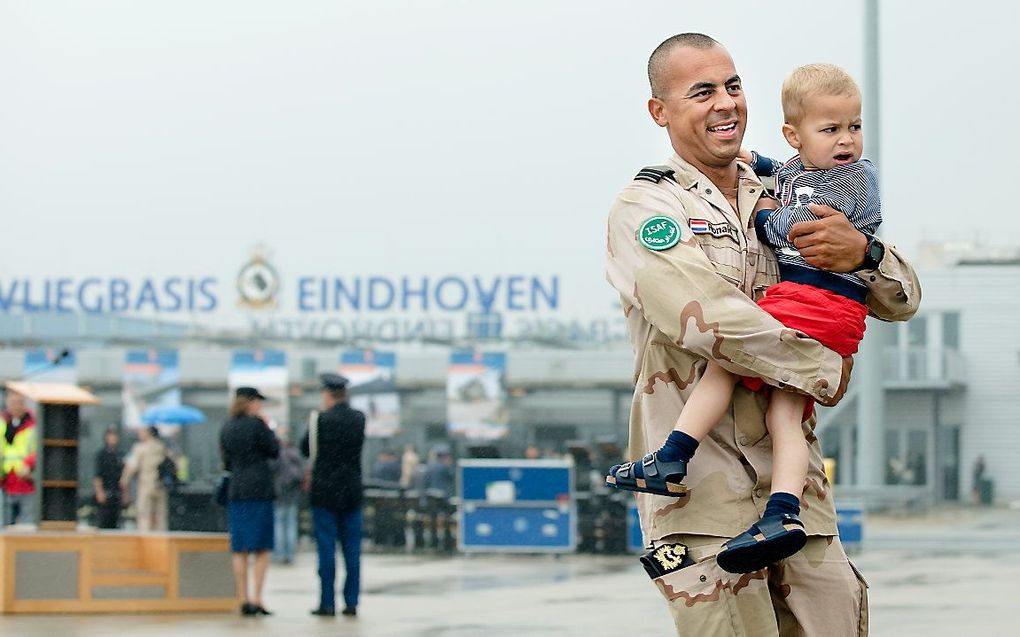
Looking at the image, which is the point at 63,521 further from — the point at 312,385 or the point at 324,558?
the point at 312,385

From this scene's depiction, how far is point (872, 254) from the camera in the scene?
11.6ft

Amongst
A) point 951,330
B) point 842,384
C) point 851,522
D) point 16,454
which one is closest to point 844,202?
point 842,384

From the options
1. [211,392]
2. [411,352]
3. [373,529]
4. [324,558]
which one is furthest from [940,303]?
[324,558]

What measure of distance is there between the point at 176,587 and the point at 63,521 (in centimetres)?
94

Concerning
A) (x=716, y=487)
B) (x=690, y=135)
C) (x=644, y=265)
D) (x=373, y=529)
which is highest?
(x=690, y=135)

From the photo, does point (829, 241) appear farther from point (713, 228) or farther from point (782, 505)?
point (782, 505)

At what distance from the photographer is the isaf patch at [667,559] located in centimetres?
349

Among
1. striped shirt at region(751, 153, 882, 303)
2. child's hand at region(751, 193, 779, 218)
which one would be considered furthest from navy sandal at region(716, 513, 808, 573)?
child's hand at region(751, 193, 779, 218)

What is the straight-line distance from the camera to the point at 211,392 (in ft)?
106

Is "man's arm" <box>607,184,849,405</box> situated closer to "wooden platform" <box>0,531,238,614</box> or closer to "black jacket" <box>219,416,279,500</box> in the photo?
"black jacket" <box>219,416,279,500</box>

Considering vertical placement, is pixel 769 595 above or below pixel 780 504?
below

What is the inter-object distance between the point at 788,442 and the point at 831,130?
672 millimetres

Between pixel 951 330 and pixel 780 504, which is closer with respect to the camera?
pixel 780 504

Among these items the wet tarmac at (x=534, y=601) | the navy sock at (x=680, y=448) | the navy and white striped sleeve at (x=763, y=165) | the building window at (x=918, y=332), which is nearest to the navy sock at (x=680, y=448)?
the navy sock at (x=680, y=448)
